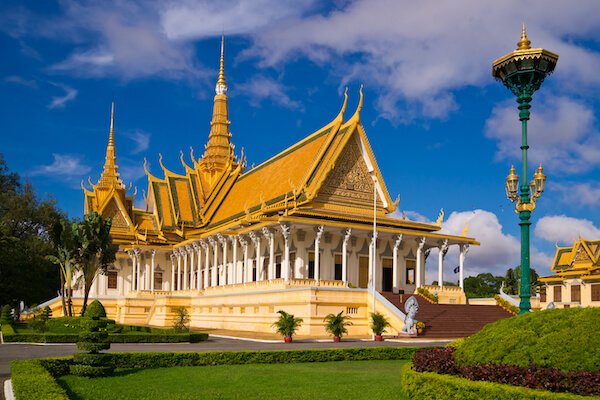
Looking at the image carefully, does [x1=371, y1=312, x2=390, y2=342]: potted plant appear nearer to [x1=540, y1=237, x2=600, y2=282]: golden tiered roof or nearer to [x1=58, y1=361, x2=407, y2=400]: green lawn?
[x1=58, y1=361, x2=407, y2=400]: green lawn

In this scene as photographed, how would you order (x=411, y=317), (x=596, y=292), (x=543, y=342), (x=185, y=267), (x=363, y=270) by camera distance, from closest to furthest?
(x=543, y=342) < (x=411, y=317) < (x=363, y=270) < (x=185, y=267) < (x=596, y=292)

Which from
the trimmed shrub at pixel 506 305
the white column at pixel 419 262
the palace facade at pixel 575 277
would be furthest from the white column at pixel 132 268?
the palace facade at pixel 575 277

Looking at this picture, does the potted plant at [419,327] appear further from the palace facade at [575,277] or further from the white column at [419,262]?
the palace facade at [575,277]

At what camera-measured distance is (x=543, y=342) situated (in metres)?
8.78

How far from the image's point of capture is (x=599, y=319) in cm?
Answer: 884

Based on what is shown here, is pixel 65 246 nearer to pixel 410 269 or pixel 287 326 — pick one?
pixel 287 326

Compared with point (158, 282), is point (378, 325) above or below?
below

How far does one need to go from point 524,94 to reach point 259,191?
79.2 ft

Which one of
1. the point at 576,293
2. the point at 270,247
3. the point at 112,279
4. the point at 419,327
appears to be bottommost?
the point at 419,327

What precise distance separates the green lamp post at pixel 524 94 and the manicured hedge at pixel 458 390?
9605mm

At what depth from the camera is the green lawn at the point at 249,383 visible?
10812mm

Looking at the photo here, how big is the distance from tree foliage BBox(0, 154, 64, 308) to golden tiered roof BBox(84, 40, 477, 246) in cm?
464

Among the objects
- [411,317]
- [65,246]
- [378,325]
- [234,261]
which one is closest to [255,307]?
[234,261]

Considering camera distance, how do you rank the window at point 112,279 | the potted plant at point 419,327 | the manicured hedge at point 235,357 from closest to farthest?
the manicured hedge at point 235,357, the potted plant at point 419,327, the window at point 112,279
